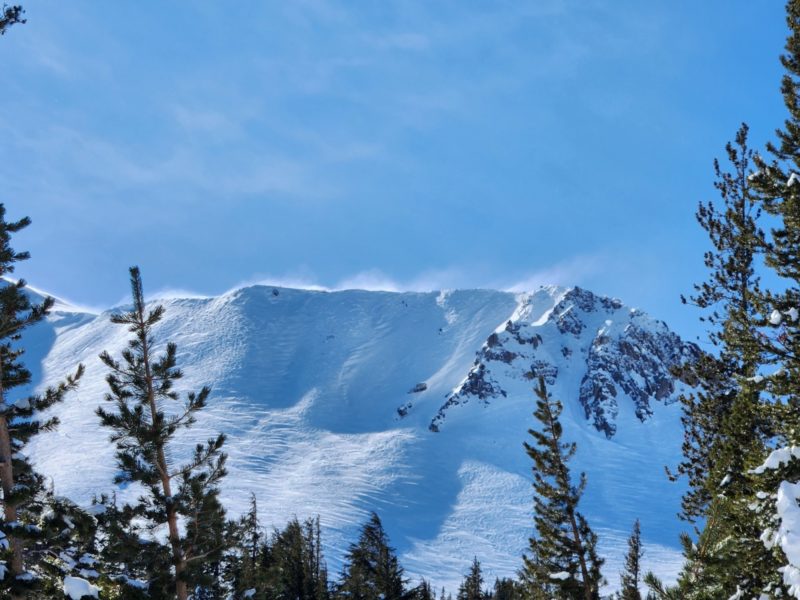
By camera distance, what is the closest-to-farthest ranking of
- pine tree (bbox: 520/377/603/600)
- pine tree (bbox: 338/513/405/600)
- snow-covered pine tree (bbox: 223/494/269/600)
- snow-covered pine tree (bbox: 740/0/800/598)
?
snow-covered pine tree (bbox: 740/0/800/598)
snow-covered pine tree (bbox: 223/494/269/600)
pine tree (bbox: 520/377/603/600)
pine tree (bbox: 338/513/405/600)

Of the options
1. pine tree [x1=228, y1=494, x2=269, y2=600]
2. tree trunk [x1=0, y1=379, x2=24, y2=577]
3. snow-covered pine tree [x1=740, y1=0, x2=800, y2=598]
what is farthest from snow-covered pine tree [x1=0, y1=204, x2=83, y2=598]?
snow-covered pine tree [x1=740, y1=0, x2=800, y2=598]

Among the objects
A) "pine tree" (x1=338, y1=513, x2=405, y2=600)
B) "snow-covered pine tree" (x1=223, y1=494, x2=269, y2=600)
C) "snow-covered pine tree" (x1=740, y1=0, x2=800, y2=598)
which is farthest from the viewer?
"pine tree" (x1=338, y1=513, x2=405, y2=600)

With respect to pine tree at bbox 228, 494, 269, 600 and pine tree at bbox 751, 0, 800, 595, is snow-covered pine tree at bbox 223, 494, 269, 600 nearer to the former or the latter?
pine tree at bbox 228, 494, 269, 600

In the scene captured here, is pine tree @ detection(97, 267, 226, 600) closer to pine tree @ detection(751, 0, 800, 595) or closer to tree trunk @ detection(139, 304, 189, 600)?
tree trunk @ detection(139, 304, 189, 600)

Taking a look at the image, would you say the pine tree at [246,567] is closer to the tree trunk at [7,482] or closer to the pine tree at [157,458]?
the pine tree at [157,458]

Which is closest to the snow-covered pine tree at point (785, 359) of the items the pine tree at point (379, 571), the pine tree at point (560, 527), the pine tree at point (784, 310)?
the pine tree at point (784, 310)

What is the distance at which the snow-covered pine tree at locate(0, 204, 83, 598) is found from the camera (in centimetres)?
959

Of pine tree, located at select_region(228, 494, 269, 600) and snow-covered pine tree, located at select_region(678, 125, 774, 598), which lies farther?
pine tree, located at select_region(228, 494, 269, 600)

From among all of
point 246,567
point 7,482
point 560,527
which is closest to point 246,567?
point 246,567

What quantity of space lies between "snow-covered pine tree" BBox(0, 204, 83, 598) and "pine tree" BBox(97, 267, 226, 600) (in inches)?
101

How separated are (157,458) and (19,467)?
11.8 ft

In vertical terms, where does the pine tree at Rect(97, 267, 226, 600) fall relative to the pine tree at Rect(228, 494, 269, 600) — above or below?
above

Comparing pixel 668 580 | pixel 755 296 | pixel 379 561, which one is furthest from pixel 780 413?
pixel 668 580

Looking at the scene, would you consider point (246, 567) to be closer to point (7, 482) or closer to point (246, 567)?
point (246, 567)
